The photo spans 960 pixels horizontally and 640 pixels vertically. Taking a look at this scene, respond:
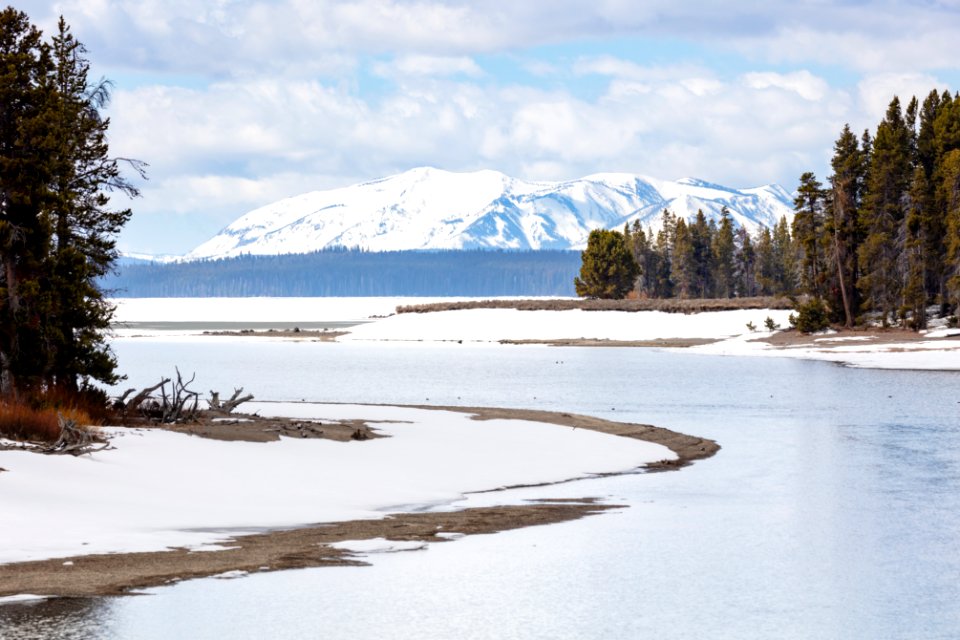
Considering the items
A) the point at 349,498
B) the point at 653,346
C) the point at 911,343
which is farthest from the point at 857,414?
the point at 653,346

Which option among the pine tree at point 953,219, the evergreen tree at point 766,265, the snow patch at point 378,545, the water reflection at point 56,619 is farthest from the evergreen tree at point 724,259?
the water reflection at point 56,619

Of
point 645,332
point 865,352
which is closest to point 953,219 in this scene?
point 865,352

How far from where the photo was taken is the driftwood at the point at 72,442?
20.5m

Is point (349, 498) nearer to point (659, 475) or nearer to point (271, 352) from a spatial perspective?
point (659, 475)

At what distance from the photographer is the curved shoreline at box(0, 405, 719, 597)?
14156 millimetres

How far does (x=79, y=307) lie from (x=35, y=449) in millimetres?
7927

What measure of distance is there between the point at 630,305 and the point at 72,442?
95625 mm

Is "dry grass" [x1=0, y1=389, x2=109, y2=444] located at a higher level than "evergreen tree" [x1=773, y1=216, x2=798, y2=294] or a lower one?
lower

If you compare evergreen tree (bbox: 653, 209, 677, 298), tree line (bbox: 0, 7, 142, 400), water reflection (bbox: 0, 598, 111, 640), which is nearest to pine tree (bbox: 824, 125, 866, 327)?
tree line (bbox: 0, 7, 142, 400)

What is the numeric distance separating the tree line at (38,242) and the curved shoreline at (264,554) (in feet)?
32.8

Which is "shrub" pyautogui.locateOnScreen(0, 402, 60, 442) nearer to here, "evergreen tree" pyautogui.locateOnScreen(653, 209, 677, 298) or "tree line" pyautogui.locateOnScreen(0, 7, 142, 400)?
"tree line" pyautogui.locateOnScreen(0, 7, 142, 400)

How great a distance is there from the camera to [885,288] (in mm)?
82938

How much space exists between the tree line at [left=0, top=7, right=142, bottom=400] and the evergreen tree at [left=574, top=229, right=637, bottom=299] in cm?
11435

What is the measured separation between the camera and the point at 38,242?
26.4 m
